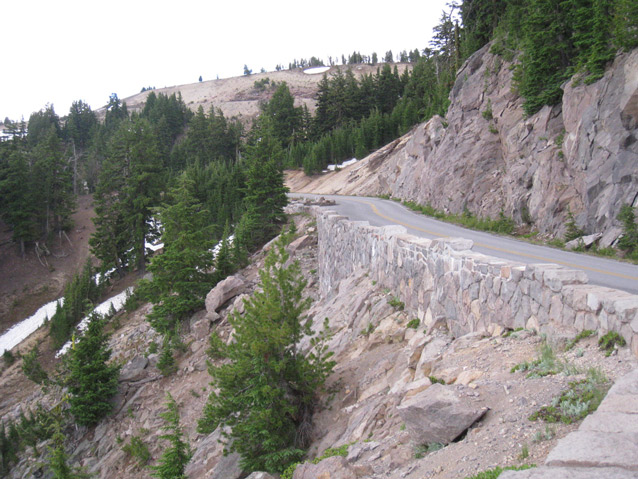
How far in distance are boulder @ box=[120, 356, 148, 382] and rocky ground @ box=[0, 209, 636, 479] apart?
0.08 metres

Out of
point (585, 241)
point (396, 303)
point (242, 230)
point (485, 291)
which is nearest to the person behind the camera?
point (485, 291)

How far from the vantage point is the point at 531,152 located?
20719mm

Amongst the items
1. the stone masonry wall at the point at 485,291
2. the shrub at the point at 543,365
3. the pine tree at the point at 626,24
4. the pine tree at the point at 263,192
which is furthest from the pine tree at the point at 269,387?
the pine tree at the point at 263,192

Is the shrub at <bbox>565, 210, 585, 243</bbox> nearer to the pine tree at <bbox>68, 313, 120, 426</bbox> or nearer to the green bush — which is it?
the green bush

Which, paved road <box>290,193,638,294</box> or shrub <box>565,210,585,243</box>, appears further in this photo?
shrub <box>565,210,585,243</box>

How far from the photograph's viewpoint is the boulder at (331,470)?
527 cm

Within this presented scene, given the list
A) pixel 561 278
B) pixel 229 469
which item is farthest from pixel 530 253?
pixel 229 469

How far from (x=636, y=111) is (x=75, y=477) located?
2058 centimetres

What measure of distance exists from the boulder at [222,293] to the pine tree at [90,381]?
467 centimetres

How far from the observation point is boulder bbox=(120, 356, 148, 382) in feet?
61.2

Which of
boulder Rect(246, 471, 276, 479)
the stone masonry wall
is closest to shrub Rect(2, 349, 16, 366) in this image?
the stone masonry wall

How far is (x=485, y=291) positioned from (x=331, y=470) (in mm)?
3642

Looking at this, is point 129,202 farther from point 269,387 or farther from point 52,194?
point 269,387

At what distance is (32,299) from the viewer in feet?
142
